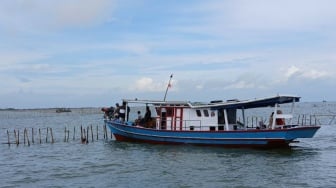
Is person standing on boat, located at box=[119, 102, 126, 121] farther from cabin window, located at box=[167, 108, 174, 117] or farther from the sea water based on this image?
cabin window, located at box=[167, 108, 174, 117]

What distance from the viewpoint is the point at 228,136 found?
28.6 metres

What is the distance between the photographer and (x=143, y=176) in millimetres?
21062

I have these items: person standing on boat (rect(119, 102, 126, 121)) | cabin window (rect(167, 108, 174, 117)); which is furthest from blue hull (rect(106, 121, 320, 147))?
person standing on boat (rect(119, 102, 126, 121))

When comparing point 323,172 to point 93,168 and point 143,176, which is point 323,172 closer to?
point 143,176

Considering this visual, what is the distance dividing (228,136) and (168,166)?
248 inches

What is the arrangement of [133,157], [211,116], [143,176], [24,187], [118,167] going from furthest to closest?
[211,116], [133,157], [118,167], [143,176], [24,187]

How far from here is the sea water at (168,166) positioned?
1977 cm

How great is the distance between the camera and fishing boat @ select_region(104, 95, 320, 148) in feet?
90.0

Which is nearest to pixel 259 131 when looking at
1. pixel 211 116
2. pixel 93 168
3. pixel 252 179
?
pixel 211 116

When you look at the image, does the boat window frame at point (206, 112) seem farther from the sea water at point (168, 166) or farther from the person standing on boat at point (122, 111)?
the person standing on boat at point (122, 111)

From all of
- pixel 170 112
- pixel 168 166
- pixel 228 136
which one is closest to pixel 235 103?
pixel 228 136

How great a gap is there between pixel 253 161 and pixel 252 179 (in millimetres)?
4759

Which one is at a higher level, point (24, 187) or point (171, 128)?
Result: point (171, 128)

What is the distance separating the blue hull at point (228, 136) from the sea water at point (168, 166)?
1.46 ft
